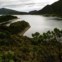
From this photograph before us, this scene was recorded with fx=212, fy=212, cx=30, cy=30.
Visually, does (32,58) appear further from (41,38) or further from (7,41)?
(41,38)

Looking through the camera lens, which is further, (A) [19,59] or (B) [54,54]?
(B) [54,54]

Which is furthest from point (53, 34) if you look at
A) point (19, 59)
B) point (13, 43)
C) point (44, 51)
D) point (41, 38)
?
point (19, 59)

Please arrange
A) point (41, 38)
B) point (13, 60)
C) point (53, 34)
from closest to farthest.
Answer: point (13, 60) < point (41, 38) < point (53, 34)

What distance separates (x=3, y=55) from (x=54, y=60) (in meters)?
4.60

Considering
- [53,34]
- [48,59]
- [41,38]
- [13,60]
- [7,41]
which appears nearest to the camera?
[13,60]

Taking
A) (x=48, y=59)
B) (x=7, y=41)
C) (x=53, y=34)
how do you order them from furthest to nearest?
(x=53, y=34), (x=7, y=41), (x=48, y=59)

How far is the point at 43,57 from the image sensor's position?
19516 millimetres

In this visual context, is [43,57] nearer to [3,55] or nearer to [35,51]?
[35,51]

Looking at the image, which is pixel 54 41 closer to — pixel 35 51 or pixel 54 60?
pixel 35 51

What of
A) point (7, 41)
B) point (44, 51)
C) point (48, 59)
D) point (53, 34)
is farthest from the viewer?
point (53, 34)

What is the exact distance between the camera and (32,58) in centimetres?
1909

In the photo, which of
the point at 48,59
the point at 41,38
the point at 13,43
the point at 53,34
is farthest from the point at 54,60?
the point at 53,34

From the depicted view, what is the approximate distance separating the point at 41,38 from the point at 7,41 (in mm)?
5845

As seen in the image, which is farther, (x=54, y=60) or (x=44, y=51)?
(x=44, y=51)
